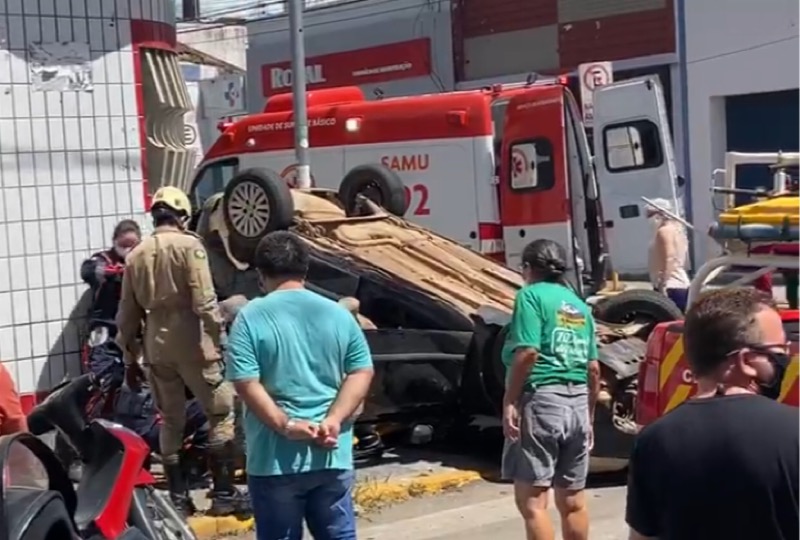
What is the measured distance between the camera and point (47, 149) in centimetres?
920

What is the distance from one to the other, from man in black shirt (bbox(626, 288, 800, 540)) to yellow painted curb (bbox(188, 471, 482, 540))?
4589 mm

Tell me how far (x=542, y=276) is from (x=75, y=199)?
4.25 meters

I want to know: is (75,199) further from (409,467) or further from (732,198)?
(732,198)

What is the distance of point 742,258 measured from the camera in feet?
18.8

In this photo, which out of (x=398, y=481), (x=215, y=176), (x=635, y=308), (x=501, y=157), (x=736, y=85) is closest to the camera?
(x=398, y=481)

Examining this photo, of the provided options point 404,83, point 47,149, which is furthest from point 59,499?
point 404,83

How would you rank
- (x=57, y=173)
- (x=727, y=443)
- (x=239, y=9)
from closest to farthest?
(x=727, y=443)
(x=57, y=173)
(x=239, y=9)

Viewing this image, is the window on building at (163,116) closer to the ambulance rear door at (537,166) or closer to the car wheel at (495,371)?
the car wheel at (495,371)

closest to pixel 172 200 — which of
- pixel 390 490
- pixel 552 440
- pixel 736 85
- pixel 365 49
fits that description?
pixel 390 490

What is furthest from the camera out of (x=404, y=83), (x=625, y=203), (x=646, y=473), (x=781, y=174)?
(x=404, y=83)

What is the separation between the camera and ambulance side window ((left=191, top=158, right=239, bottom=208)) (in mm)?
16142

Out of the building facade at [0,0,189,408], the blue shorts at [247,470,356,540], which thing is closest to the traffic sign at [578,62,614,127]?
the building facade at [0,0,189,408]

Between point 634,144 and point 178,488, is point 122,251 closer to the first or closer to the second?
point 178,488

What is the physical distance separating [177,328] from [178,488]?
3.05 ft
